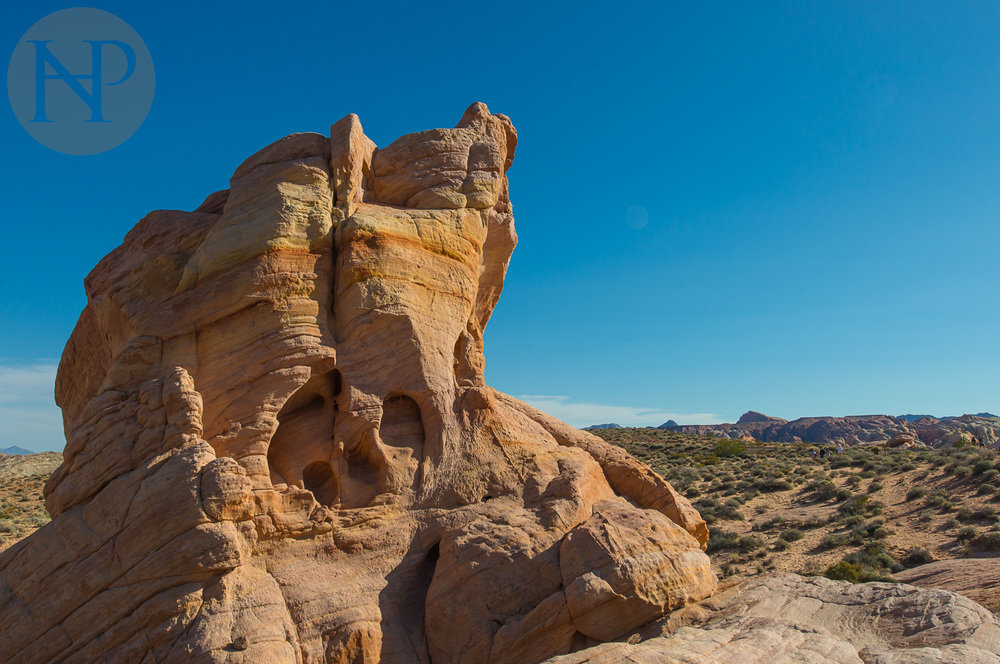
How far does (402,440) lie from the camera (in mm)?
12734

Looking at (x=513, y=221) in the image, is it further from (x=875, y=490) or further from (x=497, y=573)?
(x=875, y=490)

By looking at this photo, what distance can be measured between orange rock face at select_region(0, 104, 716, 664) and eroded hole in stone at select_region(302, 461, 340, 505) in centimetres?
5

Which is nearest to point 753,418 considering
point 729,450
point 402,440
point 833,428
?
point 833,428

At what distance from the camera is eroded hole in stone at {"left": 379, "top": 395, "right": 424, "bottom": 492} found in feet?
39.7

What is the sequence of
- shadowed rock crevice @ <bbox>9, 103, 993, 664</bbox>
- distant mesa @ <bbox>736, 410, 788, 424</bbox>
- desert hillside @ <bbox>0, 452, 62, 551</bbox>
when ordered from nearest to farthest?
shadowed rock crevice @ <bbox>9, 103, 993, 664</bbox> → desert hillside @ <bbox>0, 452, 62, 551</bbox> → distant mesa @ <bbox>736, 410, 788, 424</bbox>

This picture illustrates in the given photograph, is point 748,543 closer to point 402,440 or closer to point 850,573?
point 850,573

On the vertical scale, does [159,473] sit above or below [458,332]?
below

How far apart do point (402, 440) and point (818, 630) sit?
24.7 ft

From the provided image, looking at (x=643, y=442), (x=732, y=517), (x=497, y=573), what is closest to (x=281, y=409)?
(x=497, y=573)

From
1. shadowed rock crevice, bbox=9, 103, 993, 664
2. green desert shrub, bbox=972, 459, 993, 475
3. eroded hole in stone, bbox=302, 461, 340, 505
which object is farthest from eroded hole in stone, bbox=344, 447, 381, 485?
green desert shrub, bbox=972, 459, 993, 475

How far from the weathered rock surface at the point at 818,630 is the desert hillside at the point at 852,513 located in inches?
98.2

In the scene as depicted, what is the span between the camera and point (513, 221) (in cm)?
1691

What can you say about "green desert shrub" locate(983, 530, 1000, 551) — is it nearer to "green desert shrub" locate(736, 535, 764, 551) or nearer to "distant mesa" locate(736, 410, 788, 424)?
"green desert shrub" locate(736, 535, 764, 551)

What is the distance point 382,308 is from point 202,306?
10.5ft
